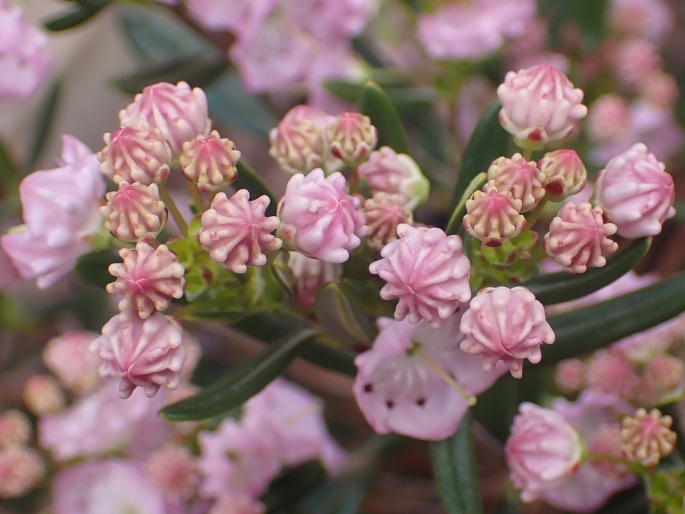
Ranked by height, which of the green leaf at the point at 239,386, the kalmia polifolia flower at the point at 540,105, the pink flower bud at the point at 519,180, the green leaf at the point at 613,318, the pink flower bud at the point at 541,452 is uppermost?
the kalmia polifolia flower at the point at 540,105

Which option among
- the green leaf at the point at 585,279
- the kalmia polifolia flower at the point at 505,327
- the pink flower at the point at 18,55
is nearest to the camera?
the kalmia polifolia flower at the point at 505,327

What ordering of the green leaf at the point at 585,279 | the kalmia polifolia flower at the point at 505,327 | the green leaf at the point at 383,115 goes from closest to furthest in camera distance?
the kalmia polifolia flower at the point at 505,327 → the green leaf at the point at 585,279 → the green leaf at the point at 383,115

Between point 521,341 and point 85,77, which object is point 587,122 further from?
point 85,77

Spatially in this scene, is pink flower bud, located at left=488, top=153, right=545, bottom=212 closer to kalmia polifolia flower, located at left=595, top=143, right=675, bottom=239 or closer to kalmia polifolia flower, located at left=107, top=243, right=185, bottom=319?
kalmia polifolia flower, located at left=595, top=143, right=675, bottom=239

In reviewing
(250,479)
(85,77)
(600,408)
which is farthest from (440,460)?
(85,77)

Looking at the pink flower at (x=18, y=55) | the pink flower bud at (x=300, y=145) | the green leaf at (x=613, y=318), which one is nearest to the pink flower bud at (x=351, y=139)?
the pink flower bud at (x=300, y=145)

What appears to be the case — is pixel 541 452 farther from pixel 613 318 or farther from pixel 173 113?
pixel 173 113

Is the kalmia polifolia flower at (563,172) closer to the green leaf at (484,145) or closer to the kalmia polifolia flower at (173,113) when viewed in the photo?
the green leaf at (484,145)
